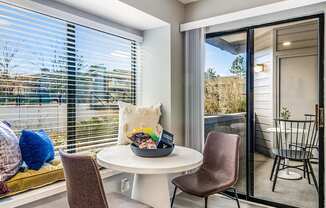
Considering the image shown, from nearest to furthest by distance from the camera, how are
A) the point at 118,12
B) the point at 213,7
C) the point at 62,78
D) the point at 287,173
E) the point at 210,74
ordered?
the point at 62,78, the point at 118,12, the point at 287,173, the point at 213,7, the point at 210,74

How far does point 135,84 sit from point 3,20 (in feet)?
5.43

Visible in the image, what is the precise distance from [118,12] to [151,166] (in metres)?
1.75

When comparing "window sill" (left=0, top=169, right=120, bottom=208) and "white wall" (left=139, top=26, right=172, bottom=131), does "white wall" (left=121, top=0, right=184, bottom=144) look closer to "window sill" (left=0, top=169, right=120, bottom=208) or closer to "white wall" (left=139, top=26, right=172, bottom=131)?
"white wall" (left=139, top=26, right=172, bottom=131)

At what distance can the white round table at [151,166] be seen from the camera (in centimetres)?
159

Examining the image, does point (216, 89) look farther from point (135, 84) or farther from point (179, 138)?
point (135, 84)

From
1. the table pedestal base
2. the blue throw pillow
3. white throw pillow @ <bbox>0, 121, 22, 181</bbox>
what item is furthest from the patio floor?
white throw pillow @ <bbox>0, 121, 22, 181</bbox>

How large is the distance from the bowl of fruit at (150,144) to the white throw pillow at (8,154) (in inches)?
33.6

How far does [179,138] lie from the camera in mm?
3131

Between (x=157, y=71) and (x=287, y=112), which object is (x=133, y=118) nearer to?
(x=157, y=71)

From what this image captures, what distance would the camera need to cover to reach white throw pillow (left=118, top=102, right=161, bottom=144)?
2.71m

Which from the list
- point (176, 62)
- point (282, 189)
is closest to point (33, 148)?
point (176, 62)

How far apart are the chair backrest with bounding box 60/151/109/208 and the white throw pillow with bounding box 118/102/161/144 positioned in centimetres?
128

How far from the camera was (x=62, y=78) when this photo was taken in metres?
2.38

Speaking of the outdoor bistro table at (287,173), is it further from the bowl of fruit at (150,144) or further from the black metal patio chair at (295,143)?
the bowl of fruit at (150,144)
